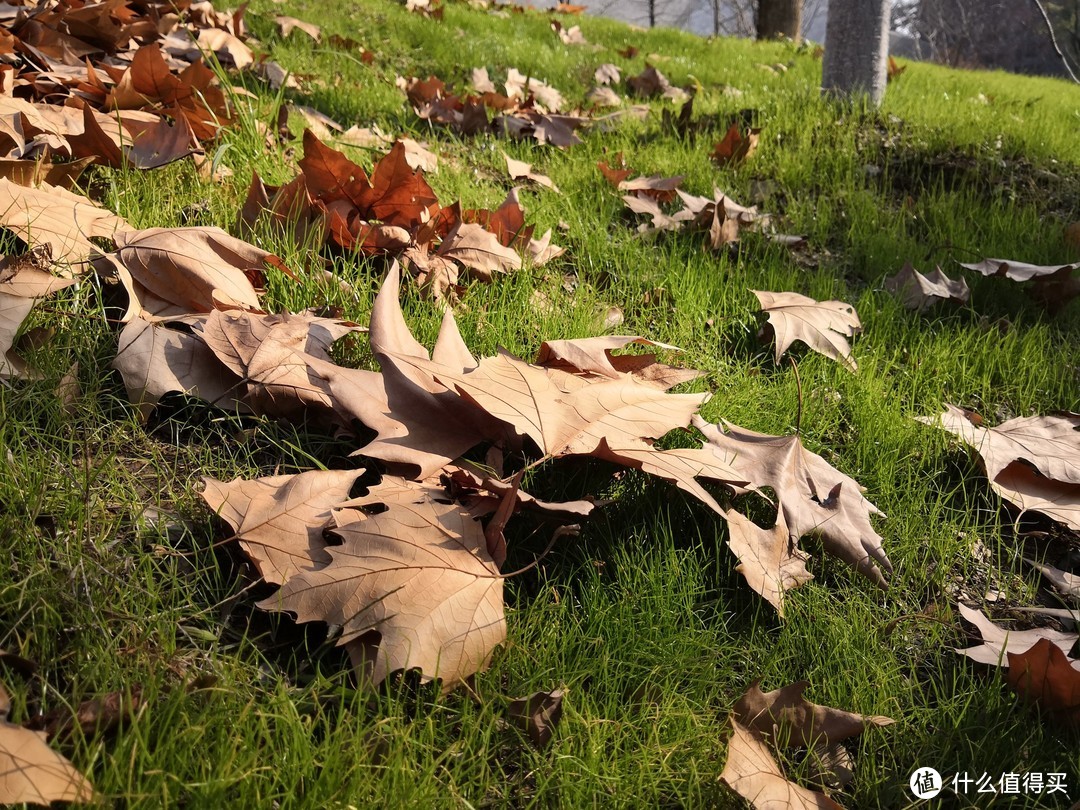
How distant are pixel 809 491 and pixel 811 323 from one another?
0.68m

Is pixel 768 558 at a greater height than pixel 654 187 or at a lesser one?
lesser

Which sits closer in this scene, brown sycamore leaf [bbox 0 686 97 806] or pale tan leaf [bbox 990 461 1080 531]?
brown sycamore leaf [bbox 0 686 97 806]

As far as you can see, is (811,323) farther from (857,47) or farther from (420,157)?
(857,47)

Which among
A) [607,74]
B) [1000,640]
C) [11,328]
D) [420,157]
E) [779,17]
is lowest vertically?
[1000,640]

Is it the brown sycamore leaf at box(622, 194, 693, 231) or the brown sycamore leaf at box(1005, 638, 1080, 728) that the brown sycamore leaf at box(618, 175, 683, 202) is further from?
the brown sycamore leaf at box(1005, 638, 1080, 728)

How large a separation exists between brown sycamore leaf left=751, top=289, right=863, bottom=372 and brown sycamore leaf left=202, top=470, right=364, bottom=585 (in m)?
1.20

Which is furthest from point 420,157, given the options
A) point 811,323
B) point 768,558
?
point 768,558

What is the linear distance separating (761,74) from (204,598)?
5.33m

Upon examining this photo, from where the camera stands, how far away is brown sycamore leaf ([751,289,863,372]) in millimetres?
2023

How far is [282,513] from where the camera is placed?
125 cm

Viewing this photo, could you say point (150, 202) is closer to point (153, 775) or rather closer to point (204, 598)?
point (204, 598)

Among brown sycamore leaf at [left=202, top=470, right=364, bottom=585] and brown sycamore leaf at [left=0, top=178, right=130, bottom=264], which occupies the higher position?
brown sycamore leaf at [left=0, top=178, right=130, bottom=264]

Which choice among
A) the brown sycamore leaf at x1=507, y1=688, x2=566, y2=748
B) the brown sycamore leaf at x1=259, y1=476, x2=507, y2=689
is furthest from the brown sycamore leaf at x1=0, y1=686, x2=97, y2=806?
the brown sycamore leaf at x1=507, y1=688, x2=566, y2=748

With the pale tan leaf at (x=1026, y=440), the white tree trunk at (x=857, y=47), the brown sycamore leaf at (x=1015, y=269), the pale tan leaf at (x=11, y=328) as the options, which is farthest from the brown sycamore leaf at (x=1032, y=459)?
the white tree trunk at (x=857, y=47)
